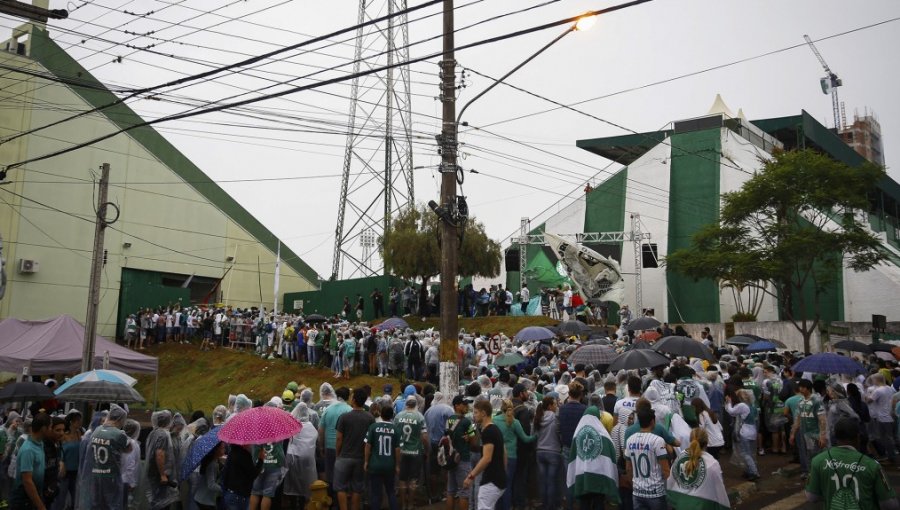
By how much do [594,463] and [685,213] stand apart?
4032 centimetres

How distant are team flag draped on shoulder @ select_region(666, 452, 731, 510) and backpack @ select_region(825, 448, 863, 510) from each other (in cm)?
82

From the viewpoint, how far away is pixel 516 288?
157 ft

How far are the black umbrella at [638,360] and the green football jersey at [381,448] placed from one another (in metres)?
4.39

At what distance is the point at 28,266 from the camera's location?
110ft

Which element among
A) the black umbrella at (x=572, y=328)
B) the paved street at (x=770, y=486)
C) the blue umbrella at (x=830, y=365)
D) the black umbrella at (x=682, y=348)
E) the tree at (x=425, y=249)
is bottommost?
the paved street at (x=770, y=486)

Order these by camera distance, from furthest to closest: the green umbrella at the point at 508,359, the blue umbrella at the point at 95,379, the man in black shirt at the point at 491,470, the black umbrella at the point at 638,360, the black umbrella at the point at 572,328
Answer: the black umbrella at the point at 572,328 < the green umbrella at the point at 508,359 < the blue umbrella at the point at 95,379 < the black umbrella at the point at 638,360 < the man in black shirt at the point at 491,470

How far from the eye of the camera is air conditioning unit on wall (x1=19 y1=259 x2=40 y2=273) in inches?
1314

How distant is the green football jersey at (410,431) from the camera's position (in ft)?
29.6

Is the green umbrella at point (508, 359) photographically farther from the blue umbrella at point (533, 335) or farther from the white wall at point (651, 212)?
the white wall at point (651, 212)

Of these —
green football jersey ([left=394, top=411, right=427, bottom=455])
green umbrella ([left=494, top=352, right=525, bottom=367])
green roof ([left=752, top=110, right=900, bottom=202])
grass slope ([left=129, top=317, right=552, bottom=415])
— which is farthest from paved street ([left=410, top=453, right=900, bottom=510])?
green roof ([left=752, top=110, right=900, bottom=202])

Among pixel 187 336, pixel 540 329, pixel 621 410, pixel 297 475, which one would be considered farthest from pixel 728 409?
pixel 187 336

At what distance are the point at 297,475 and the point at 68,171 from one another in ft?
106

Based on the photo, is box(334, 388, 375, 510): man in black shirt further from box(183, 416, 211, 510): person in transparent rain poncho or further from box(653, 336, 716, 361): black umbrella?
box(653, 336, 716, 361): black umbrella

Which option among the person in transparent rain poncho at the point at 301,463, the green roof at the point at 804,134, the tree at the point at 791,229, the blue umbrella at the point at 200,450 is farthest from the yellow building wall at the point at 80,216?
the green roof at the point at 804,134
